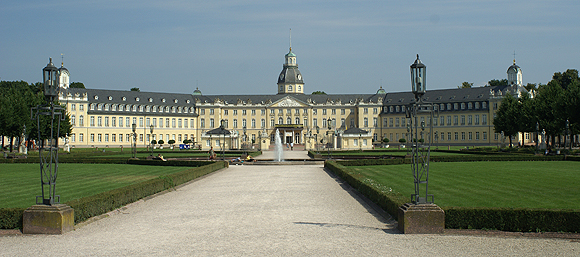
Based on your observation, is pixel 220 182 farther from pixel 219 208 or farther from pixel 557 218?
pixel 557 218

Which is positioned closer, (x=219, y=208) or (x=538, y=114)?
(x=219, y=208)

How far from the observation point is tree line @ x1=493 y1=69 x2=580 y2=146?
4347 centimetres

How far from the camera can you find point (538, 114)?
5350 centimetres

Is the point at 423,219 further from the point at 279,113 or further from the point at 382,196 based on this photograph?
the point at 279,113

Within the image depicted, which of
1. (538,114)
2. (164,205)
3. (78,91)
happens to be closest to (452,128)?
(538,114)

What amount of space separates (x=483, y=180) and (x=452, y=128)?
8030 centimetres

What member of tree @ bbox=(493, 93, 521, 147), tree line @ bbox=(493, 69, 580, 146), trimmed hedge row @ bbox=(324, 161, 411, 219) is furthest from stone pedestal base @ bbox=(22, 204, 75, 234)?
tree @ bbox=(493, 93, 521, 147)

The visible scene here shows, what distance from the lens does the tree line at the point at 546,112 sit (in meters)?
43.5

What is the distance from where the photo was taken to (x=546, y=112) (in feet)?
173

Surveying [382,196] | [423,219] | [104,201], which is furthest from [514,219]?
[104,201]

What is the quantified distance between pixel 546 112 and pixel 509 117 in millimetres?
9794

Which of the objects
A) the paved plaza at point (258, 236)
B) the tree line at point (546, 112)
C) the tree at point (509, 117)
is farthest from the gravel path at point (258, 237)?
the tree at point (509, 117)

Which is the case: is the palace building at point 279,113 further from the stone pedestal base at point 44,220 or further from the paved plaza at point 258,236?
the stone pedestal base at point 44,220

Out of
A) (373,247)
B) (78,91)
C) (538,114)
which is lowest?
(373,247)
